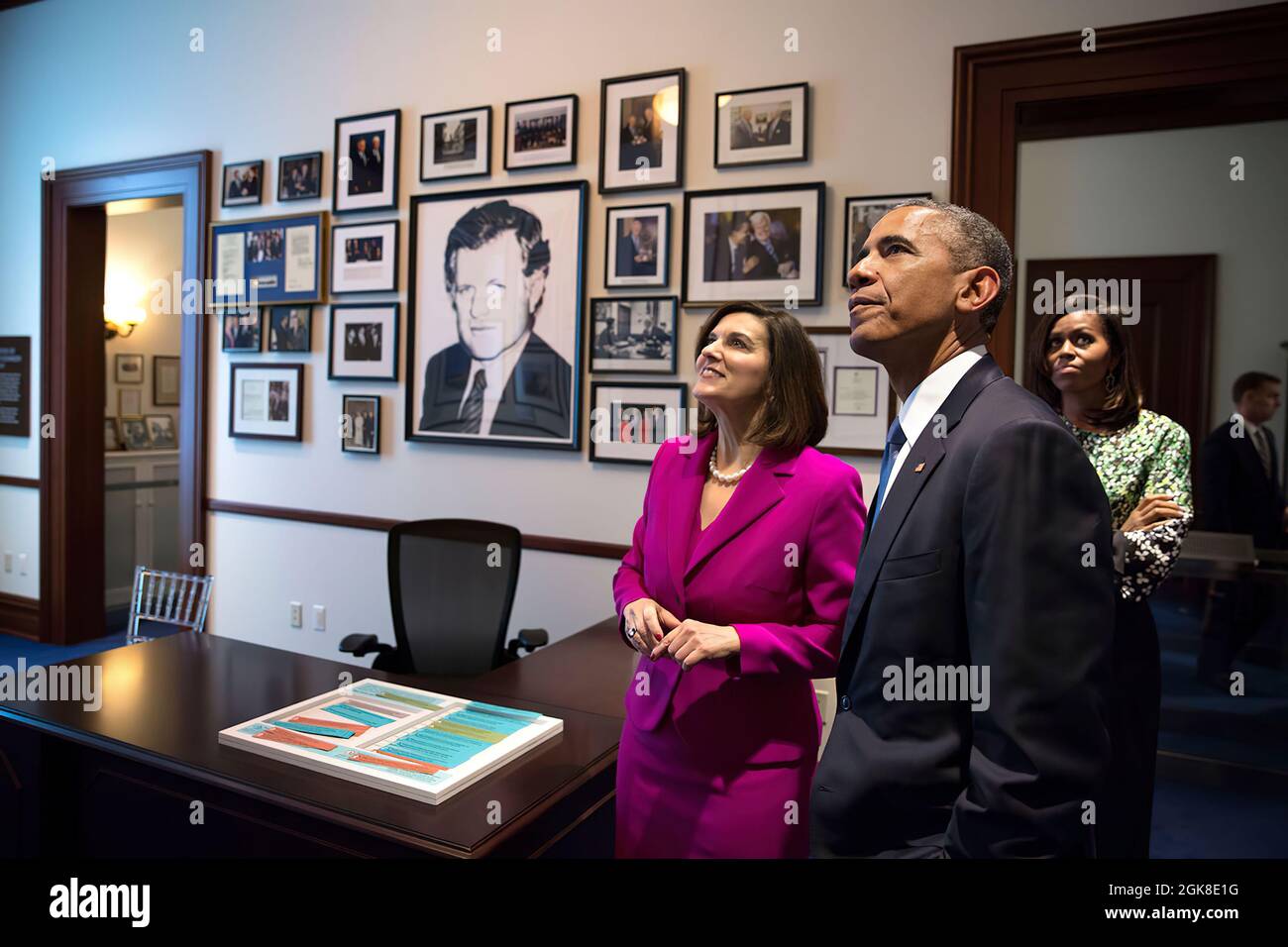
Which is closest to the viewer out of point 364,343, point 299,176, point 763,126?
point 763,126

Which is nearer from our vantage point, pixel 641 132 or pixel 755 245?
pixel 755 245

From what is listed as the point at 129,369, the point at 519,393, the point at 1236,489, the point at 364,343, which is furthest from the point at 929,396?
the point at 129,369

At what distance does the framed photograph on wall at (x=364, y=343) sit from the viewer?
4.26 m

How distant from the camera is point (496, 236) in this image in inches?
157

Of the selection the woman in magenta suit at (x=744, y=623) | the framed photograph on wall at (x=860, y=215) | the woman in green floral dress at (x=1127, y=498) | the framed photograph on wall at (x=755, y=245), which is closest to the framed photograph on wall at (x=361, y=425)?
the framed photograph on wall at (x=755, y=245)

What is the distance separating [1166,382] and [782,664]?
5355 mm

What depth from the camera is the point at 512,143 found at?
12.9 feet

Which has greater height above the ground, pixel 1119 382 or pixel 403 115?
pixel 403 115

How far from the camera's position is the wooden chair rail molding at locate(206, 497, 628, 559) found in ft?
12.5

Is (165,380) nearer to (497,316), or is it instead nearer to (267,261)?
(267,261)

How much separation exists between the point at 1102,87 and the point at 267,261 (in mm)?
4000
